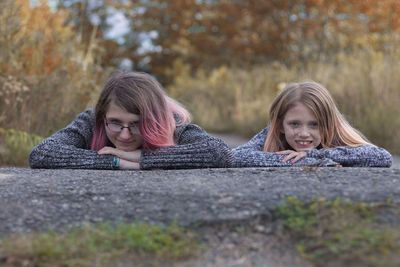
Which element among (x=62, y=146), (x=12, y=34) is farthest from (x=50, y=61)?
(x=62, y=146)

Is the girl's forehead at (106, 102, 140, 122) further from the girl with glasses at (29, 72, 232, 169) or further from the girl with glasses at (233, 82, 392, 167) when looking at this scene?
the girl with glasses at (233, 82, 392, 167)

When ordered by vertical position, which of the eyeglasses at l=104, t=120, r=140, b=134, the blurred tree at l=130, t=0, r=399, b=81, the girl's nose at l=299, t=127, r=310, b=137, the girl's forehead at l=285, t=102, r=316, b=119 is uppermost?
the blurred tree at l=130, t=0, r=399, b=81

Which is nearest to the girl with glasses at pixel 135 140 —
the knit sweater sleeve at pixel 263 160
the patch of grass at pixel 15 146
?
the knit sweater sleeve at pixel 263 160

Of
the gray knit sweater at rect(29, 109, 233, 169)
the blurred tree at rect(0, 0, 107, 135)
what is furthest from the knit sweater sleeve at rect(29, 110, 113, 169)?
the blurred tree at rect(0, 0, 107, 135)

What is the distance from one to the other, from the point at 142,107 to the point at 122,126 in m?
0.15

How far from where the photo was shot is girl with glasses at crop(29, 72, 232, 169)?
12.9 feet

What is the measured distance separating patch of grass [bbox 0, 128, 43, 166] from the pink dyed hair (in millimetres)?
1315

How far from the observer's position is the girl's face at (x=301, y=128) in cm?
438

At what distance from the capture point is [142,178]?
3.43 metres

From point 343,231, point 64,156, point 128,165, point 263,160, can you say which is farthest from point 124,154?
point 343,231

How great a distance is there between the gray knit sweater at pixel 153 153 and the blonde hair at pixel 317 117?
532 millimetres

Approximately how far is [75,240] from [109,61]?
24.1 meters

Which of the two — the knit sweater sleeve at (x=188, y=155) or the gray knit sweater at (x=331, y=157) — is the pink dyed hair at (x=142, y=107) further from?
the gray knit sweater at (x=331, y=157)

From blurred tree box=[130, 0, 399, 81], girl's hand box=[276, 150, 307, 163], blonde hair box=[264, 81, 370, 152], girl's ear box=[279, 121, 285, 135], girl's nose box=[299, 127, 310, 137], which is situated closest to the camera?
girl's hand box=[276, 150, 307, 163]
